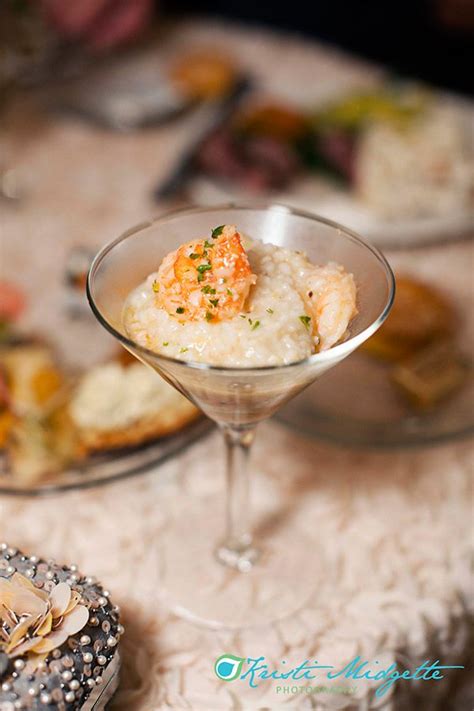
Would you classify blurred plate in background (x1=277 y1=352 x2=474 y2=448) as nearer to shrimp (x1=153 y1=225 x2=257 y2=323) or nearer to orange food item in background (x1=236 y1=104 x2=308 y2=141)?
shrimp (x1=153 y1=225 x2=257 y2=323)

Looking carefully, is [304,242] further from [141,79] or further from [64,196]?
[141,79]

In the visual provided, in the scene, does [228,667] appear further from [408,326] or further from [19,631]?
[408,326]

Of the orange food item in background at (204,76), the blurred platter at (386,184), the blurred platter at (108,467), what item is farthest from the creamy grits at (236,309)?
the orange food item in background at (204,76)

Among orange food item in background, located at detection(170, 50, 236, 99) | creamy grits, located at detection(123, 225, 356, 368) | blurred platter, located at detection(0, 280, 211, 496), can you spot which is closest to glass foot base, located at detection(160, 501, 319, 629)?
blurred platter, located at detection(0, 280, 211, 496)

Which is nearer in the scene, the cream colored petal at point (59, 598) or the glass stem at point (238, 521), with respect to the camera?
the cream colored petal at point (59, 598)

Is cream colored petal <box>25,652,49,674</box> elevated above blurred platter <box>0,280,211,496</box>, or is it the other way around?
cream colored petal <box>25,652,49,674</box>

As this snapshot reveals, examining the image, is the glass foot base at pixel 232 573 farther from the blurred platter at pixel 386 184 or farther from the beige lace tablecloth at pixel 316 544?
the blurred platter at pixel 386 184
